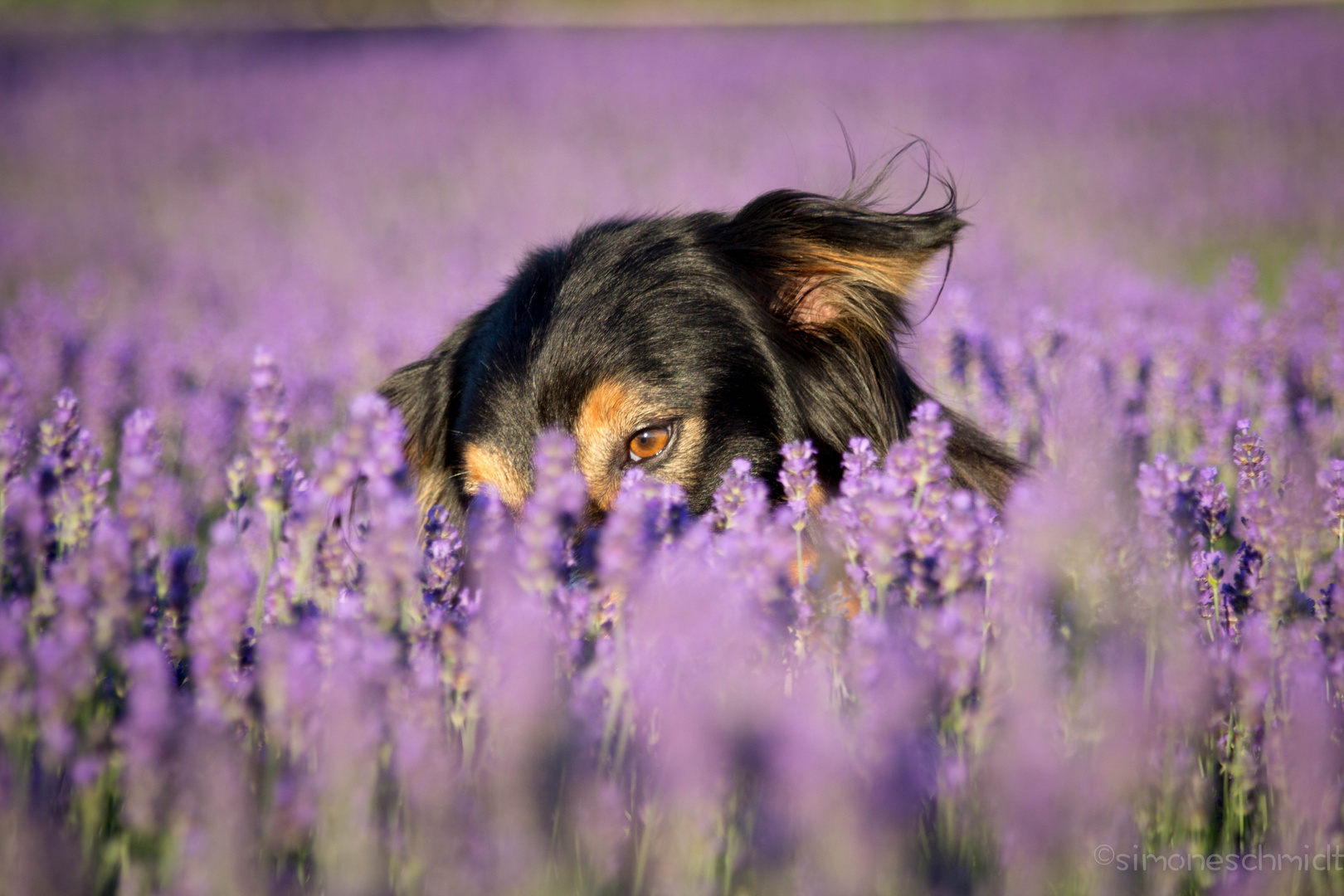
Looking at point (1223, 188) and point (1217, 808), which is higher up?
point (1223, 188)

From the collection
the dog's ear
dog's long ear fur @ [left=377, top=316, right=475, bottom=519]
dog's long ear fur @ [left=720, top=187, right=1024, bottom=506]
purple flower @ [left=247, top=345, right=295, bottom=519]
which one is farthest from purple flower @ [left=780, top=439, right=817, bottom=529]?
dog's long ear fur @ [left=377, top=316, right=475, bottom=519]

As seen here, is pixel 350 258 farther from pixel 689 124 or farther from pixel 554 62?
pixel 554 62

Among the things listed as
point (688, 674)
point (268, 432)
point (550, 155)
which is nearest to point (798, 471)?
point (688, 674)

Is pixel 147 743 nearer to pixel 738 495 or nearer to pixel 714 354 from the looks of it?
pixel 738 495

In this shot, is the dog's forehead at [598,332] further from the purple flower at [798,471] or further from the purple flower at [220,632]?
the purple flower at [220,632]

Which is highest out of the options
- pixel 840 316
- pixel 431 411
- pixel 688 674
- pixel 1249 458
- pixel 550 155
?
pixel 550 155

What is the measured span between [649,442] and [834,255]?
76 centimetres

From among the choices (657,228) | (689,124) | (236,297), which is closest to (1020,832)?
(657,228)

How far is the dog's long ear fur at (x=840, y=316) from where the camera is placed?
275 cm

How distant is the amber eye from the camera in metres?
2.63

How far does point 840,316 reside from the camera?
289 cm

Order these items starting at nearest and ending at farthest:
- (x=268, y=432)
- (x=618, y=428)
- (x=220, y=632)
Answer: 1. (x=220, y=632)
2. (x=268, y=432)
3. (x=618, y=428)

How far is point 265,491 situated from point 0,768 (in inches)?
20.4

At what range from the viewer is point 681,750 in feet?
3.46
